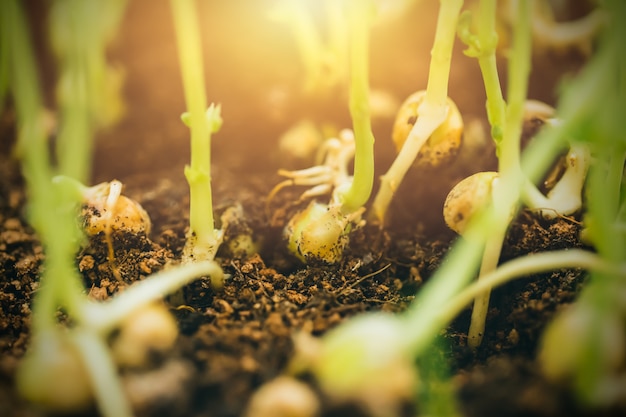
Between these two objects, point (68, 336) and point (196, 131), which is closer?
point (68, 336)

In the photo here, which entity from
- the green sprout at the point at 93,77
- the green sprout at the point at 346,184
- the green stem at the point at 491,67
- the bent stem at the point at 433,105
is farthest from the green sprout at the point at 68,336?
the green stem at the point at 491,67

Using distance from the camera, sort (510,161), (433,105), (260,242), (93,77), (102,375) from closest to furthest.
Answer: (102,375)
(510,161)
(433,105)
(260,242)
(93,77)

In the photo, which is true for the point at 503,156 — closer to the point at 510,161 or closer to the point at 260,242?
the point at 510,161

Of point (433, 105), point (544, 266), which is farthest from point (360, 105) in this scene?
point (544, 266)

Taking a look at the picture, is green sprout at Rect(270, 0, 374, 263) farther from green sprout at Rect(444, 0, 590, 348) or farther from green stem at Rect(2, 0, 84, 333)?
green stem at Rect(2, 0, 84, 333)

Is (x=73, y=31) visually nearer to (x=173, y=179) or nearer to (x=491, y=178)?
(x=173, y=179)
